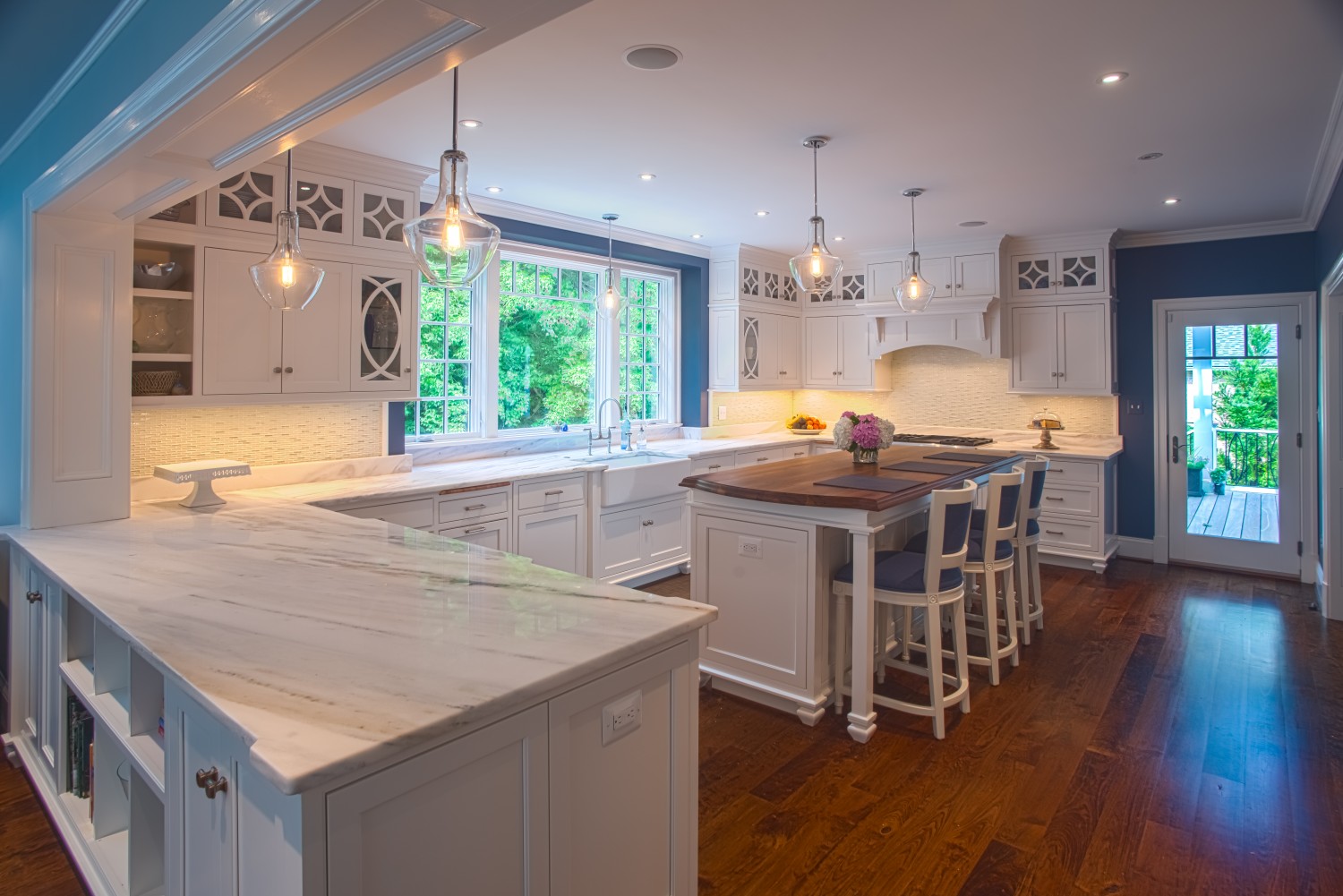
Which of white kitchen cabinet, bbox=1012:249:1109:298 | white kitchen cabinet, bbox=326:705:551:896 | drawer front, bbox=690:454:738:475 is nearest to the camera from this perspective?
white kitchen cabinet, bbox=326:705:551:896

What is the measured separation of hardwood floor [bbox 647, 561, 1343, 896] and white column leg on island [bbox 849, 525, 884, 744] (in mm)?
84

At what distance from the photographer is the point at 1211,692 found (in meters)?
3.45

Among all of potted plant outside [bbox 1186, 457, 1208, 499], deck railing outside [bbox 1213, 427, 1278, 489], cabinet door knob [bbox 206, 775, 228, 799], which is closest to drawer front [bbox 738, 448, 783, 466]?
potted plant outside [bbox 1186, 457, 1208, 499]

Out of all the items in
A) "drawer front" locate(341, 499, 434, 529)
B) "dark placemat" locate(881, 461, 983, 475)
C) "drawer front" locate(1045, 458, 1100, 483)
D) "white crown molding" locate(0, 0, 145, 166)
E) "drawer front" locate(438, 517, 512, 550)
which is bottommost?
"drawer front" locate(438, 517, 512, 550)

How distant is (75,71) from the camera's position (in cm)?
237

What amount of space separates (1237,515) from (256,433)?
6.51 metres

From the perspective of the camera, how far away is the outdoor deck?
5.54 metres

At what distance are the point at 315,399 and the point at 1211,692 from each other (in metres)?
4.36

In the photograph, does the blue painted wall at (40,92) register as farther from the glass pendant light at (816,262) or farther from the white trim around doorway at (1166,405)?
the white trim around doorway at (1166,405)

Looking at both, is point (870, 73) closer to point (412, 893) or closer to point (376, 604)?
point (376, 604)

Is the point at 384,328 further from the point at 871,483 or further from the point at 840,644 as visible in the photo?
the point at 840,644

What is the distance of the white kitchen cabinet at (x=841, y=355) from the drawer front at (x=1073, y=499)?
71.4 inches

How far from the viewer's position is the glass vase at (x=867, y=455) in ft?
13.3

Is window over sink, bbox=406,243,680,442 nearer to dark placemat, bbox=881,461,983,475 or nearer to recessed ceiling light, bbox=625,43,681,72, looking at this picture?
recessed ceiling light, bbox=625,43,681,72
